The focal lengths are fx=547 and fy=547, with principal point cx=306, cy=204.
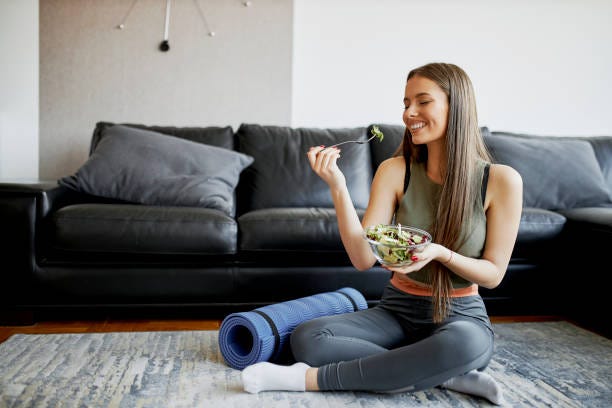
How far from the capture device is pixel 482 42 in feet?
11.3

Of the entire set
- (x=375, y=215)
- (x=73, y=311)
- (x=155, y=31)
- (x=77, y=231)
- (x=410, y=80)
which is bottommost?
(x=73, y=311)

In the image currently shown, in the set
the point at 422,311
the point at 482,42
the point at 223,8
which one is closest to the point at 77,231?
the point at 422,311

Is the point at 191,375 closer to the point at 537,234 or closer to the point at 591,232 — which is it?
the point at 537,234

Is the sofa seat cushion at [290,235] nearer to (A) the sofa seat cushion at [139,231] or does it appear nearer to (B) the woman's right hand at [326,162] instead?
(A) the sofa seat cushion at [139,231]

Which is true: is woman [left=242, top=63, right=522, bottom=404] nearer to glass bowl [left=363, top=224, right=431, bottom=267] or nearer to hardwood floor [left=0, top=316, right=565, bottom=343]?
glass bowl [left=363, top=224, right=431, bottom=267]

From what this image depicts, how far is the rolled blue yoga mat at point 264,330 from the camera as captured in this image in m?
1.66

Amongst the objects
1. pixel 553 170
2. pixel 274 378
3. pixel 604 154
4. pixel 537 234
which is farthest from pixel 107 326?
pixel 604 154

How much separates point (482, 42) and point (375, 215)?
2.26 m

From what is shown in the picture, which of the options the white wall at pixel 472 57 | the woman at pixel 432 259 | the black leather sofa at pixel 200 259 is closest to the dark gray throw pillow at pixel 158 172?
the black leather sofa at pixel 200 259

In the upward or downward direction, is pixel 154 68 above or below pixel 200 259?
above

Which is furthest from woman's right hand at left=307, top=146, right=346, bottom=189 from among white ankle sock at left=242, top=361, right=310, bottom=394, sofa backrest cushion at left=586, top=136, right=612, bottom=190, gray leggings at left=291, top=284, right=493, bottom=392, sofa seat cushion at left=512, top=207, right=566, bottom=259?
sofa backrest cushion at left=586, top=136, right=612, bottom=190

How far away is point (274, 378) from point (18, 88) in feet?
8.15

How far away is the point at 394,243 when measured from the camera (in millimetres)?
1319

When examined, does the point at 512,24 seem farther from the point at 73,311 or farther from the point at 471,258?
the point at 73,311
